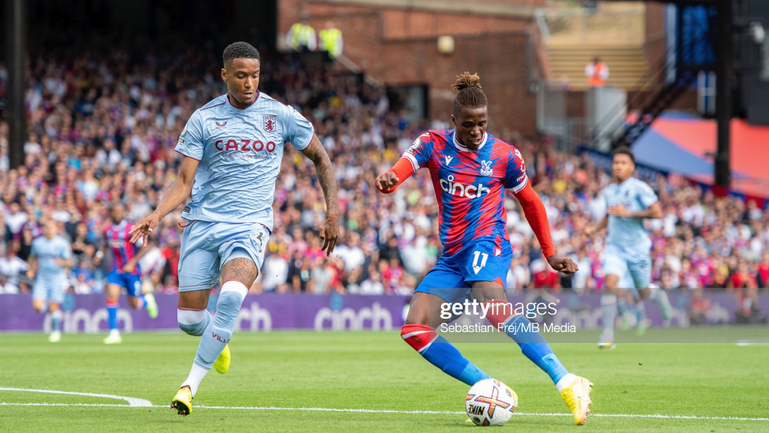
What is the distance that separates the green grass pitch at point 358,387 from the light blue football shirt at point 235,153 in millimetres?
1479

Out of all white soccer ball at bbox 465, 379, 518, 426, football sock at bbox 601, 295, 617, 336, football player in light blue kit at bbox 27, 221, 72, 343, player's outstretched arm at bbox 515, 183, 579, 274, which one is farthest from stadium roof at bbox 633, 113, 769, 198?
white soccer ball at bbox 465, 379, 518, 426

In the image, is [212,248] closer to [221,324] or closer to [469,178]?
[221,324]

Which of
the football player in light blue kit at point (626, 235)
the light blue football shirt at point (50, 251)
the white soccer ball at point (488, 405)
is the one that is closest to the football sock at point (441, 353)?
the white soccer ball at point (488, 405)

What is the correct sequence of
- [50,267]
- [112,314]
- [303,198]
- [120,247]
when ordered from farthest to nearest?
[303,198] → [50,267] → [112,314] → [120,247]

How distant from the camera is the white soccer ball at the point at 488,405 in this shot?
275 inches

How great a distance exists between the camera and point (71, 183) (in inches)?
921

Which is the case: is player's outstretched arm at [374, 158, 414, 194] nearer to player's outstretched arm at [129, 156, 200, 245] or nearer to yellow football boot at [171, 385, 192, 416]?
player's outstretched arm at [129, 156, 200, 245]

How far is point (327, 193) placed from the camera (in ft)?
25.8

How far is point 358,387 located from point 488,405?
314cm

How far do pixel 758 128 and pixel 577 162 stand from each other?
9.15 meters

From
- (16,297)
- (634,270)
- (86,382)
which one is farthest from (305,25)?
(86,382)

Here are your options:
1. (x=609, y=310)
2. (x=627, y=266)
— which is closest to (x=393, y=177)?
(x=627, y=266)

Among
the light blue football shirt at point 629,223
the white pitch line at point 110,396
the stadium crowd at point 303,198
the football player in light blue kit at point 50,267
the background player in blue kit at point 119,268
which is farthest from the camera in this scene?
A: the stadium crowd at point 303,198

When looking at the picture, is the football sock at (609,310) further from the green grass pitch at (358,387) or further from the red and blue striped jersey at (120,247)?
the red and blue striped jersey at (120,247)
